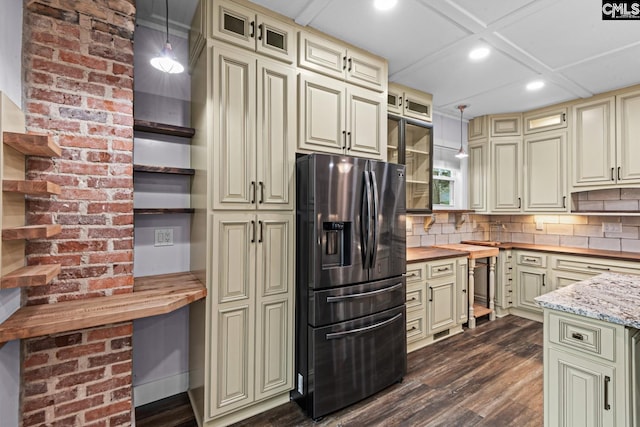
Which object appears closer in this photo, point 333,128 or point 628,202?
point 333,128

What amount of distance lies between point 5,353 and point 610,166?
511 centimetres

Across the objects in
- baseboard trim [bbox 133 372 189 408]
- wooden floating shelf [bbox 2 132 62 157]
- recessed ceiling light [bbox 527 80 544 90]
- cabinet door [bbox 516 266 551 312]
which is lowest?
baseboard trim [bbox 133 372 189 408]

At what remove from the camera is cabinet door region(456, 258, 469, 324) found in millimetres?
3334

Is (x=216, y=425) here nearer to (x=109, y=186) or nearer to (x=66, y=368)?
(x=66, y=368)

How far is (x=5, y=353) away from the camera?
129 cm

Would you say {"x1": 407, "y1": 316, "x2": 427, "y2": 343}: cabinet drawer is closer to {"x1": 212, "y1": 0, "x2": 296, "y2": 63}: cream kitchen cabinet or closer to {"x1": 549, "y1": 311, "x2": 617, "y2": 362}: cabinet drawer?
{"x1": 549, "y1": 311, "x2": 617, "y2": 362}: cabinet drawer

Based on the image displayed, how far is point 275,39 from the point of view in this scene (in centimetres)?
208

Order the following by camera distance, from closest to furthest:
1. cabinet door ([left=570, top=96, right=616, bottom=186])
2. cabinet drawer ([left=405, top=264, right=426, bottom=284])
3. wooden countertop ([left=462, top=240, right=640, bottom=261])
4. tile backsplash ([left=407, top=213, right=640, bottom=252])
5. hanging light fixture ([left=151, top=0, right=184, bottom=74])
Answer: hanging light fixture ([left=151, top=0, right=184, bottom=74]) → cabinet drawer ([left=405, top=264, right=426, bottom=284]) → wooden countertop ([left=462, top=240, right=640, bottom=261]) → cabinet door ([left=570, top=96, right=616, bottom=186]) → tile backsplash ([left=407, top=213, right=640, bottom=252])

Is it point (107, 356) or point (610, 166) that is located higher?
point (610, 166)

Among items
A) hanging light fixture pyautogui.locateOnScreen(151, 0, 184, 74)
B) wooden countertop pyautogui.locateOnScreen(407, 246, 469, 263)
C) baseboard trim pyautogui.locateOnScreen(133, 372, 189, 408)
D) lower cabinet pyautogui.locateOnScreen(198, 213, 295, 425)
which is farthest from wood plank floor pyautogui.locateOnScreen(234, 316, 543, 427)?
hanging light fixture pyautogui.locateOnScreen(151, 0, 184, 74)

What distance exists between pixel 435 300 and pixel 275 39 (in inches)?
109

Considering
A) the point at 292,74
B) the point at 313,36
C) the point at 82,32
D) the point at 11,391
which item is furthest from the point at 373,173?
the point at 11,391

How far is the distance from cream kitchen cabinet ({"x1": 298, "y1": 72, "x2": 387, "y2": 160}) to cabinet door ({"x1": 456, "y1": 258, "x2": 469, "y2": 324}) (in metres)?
1.66

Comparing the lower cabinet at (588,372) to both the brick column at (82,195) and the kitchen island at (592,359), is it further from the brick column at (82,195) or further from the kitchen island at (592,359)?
the brick column at (82,195)
